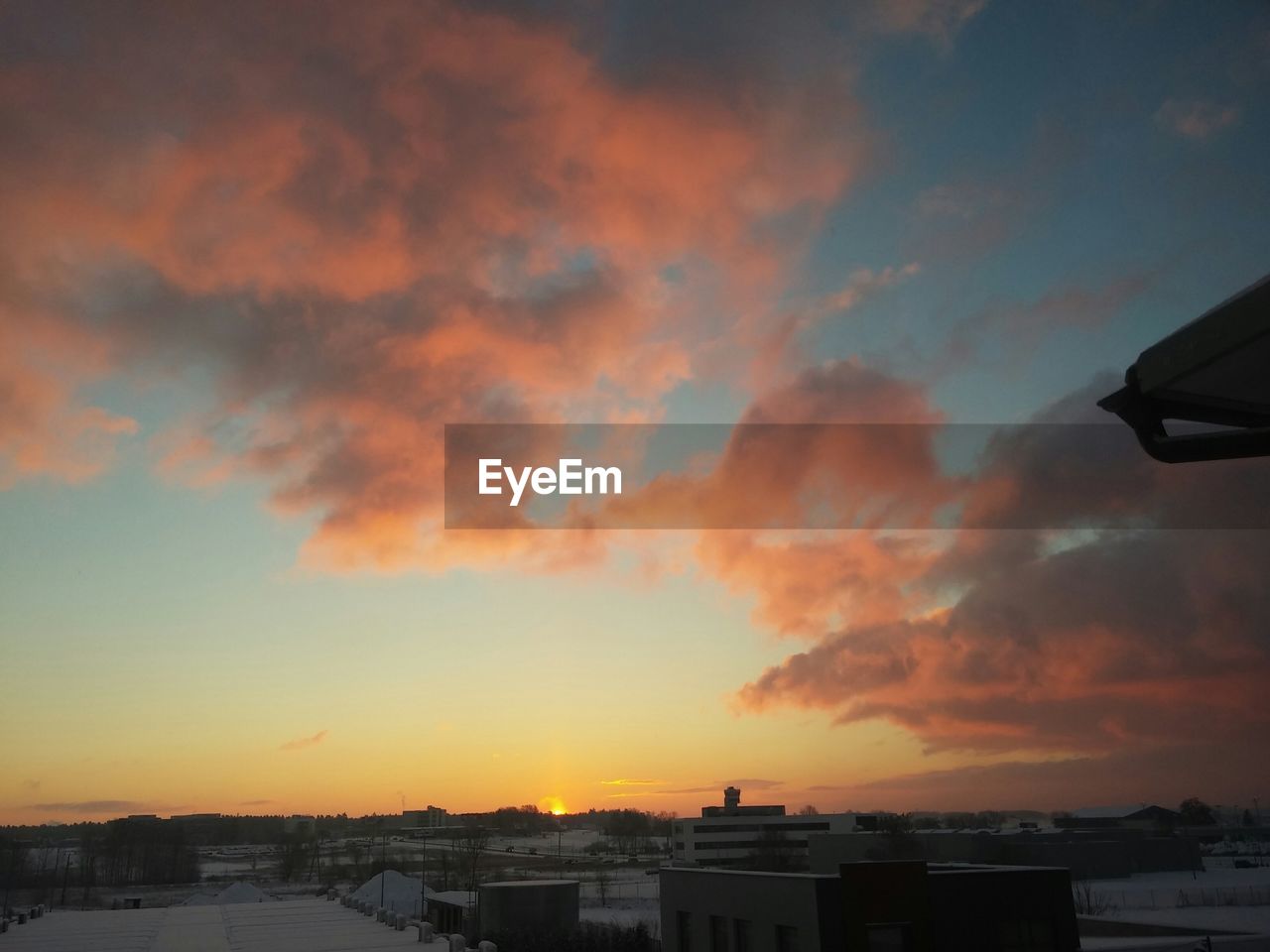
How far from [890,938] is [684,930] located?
29.6 ft

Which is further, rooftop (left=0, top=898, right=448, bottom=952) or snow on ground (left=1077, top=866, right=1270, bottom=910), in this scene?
snow on ground (left=1077, top=866, right=1270, bottom=910)

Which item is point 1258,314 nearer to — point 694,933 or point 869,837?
point 694,933

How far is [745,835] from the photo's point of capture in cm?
11012

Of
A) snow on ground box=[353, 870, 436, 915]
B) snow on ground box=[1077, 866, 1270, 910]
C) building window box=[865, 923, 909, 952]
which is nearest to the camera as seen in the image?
building window box=[865, 923, 909, 952]

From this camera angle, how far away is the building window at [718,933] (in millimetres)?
28172

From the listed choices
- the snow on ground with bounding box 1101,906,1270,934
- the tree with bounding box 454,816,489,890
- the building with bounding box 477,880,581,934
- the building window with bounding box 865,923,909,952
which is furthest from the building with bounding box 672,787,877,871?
the building window with bounding box 865,923,909,952

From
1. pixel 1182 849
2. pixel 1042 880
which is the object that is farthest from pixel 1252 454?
pixel 1182 849

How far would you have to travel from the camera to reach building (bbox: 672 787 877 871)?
105812 millimetres

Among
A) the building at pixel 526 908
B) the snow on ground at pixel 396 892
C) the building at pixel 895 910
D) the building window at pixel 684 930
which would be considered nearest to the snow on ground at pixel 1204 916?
the building at pixel 895 910

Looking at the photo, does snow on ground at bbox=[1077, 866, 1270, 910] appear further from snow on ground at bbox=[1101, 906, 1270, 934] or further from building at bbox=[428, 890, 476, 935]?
building at bbox=[428, 890, 476, 935]

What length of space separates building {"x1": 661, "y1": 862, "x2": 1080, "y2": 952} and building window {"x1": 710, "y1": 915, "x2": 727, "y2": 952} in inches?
1.2

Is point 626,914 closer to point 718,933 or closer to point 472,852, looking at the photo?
point 718,933

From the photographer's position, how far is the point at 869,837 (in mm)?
79562

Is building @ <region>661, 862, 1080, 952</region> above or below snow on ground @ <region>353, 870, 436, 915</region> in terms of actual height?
above
